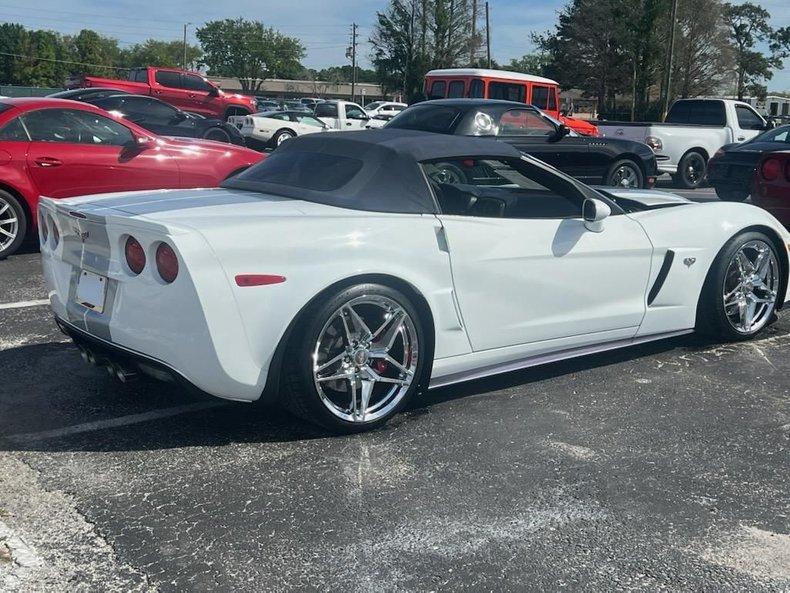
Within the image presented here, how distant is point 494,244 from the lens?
4.21m

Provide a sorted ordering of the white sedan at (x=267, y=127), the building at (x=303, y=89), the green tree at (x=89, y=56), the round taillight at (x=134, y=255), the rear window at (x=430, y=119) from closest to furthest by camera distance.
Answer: the round taillight at (x=134, y=255)
the rear window at (x=430, y=119)
the white sedan at (x=267, y=127)
the green tree at (x=89, y=56)
the building at (x=303, y=89)

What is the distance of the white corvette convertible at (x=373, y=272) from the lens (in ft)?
11.6

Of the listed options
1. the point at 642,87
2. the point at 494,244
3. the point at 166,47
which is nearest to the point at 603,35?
the point at 642,87

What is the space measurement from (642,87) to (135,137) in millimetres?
44706

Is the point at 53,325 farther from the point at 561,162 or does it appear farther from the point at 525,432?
the point at 561,162

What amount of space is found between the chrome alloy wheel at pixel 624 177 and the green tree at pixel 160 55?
129 meters

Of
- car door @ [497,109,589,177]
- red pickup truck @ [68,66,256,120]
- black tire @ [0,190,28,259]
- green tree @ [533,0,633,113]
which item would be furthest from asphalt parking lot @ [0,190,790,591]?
green tree @ [533,0,633,113]

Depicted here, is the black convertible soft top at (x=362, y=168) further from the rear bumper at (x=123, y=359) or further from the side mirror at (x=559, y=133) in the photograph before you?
the side mirror at (x=559, y=133)

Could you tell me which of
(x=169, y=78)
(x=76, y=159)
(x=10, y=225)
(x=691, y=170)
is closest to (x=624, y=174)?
(x=691, y=170)

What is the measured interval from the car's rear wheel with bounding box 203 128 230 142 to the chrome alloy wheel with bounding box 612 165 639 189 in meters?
7.88

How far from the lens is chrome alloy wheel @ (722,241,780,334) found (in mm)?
5309

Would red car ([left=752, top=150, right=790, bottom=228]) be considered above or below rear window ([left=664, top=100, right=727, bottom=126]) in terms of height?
below

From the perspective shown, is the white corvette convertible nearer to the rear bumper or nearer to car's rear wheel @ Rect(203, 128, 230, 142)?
the rear bumper

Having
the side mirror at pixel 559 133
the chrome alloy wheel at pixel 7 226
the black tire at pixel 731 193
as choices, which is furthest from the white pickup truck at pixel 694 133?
the chrome alloy wheel at pixel 7 226
